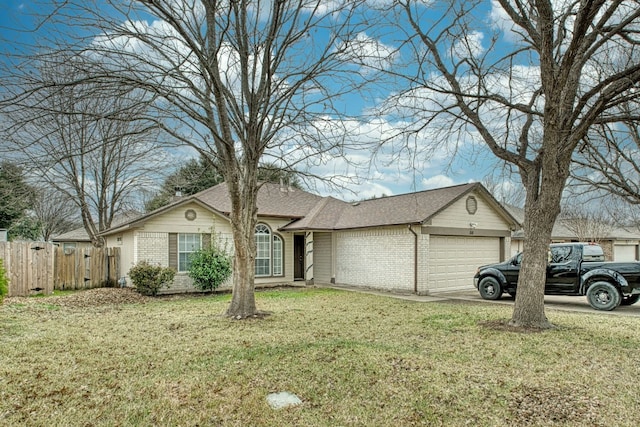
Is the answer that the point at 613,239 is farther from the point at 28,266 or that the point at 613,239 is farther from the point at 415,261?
the point at 28,266

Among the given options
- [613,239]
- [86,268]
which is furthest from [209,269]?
[613,239]

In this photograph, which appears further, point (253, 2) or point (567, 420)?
point (253, 2)

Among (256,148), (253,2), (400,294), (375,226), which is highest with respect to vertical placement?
(253,2)

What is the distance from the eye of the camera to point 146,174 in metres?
22.0

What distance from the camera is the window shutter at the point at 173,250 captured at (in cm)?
1559

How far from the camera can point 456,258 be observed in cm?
1623

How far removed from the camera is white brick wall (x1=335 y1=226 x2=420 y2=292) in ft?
50.0

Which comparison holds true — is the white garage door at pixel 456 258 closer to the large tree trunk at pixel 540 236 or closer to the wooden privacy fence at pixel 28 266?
the large tree trunk at pixel 540 236

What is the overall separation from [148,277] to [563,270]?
13.2 m

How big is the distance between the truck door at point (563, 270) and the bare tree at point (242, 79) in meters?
7.61

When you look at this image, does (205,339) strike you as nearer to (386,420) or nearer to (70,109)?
(386,420)

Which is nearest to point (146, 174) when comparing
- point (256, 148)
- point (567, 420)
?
point (256, 148)

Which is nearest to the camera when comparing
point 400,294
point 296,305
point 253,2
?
point 253,2

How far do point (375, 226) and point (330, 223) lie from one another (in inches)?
116
